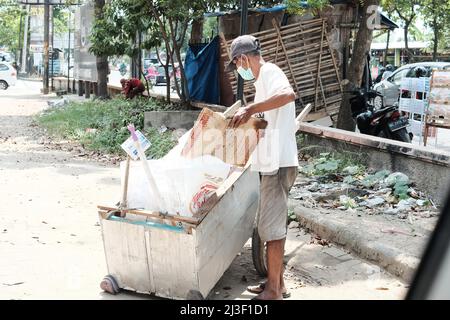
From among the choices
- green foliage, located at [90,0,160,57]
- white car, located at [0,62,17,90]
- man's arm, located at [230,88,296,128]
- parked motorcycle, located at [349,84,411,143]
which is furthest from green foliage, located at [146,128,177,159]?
white car, located at [0,62,17,90]

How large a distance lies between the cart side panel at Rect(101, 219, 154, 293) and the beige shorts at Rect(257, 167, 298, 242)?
0.84 metres

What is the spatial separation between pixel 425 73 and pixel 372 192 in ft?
39.6

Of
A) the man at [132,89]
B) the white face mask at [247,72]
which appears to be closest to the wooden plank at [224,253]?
the white face mask at [247,72]

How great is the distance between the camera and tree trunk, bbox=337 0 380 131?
422 inches

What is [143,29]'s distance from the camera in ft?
49.9

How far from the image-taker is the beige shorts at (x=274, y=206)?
4.37 m

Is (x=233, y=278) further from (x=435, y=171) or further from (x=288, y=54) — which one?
(x=288, y=54)

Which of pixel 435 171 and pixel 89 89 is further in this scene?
pixel 89 89

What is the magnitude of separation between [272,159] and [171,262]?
0.98 metres

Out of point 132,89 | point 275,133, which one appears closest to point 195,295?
point 275,133

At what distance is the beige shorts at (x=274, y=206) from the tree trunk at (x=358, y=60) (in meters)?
6.67

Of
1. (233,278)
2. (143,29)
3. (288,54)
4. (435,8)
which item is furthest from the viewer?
(435,8)
